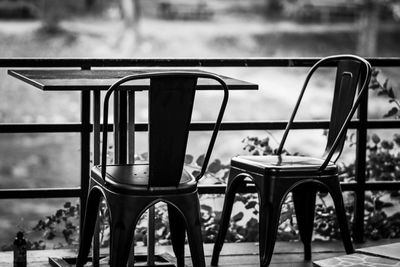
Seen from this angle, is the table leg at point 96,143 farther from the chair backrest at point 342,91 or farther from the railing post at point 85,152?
the chair backrest at point 342,91

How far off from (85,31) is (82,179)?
1483 centimetres

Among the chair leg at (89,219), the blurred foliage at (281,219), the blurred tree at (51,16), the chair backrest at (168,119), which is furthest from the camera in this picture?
the blurred tree at (51,16)

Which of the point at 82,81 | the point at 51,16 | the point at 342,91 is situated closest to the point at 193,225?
→ the point at 82,81

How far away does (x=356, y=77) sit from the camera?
3.96 meters

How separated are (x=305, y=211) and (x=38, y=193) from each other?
1247 mm

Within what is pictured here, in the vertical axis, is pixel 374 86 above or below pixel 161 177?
above

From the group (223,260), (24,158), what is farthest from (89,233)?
(24,158)

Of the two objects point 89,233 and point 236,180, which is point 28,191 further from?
point 236,180

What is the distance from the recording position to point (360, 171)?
4.54 metres

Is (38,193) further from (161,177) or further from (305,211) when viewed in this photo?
(305,211)

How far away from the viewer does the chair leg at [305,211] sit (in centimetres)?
414

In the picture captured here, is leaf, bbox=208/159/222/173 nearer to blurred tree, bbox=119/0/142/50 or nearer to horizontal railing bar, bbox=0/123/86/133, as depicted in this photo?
horizontal railing bar, bbox=0/123/86/133

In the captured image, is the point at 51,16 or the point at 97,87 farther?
the point at 51,16

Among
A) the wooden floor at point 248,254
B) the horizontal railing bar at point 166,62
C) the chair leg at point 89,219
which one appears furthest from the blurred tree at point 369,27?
the chair leg at point 89,219
